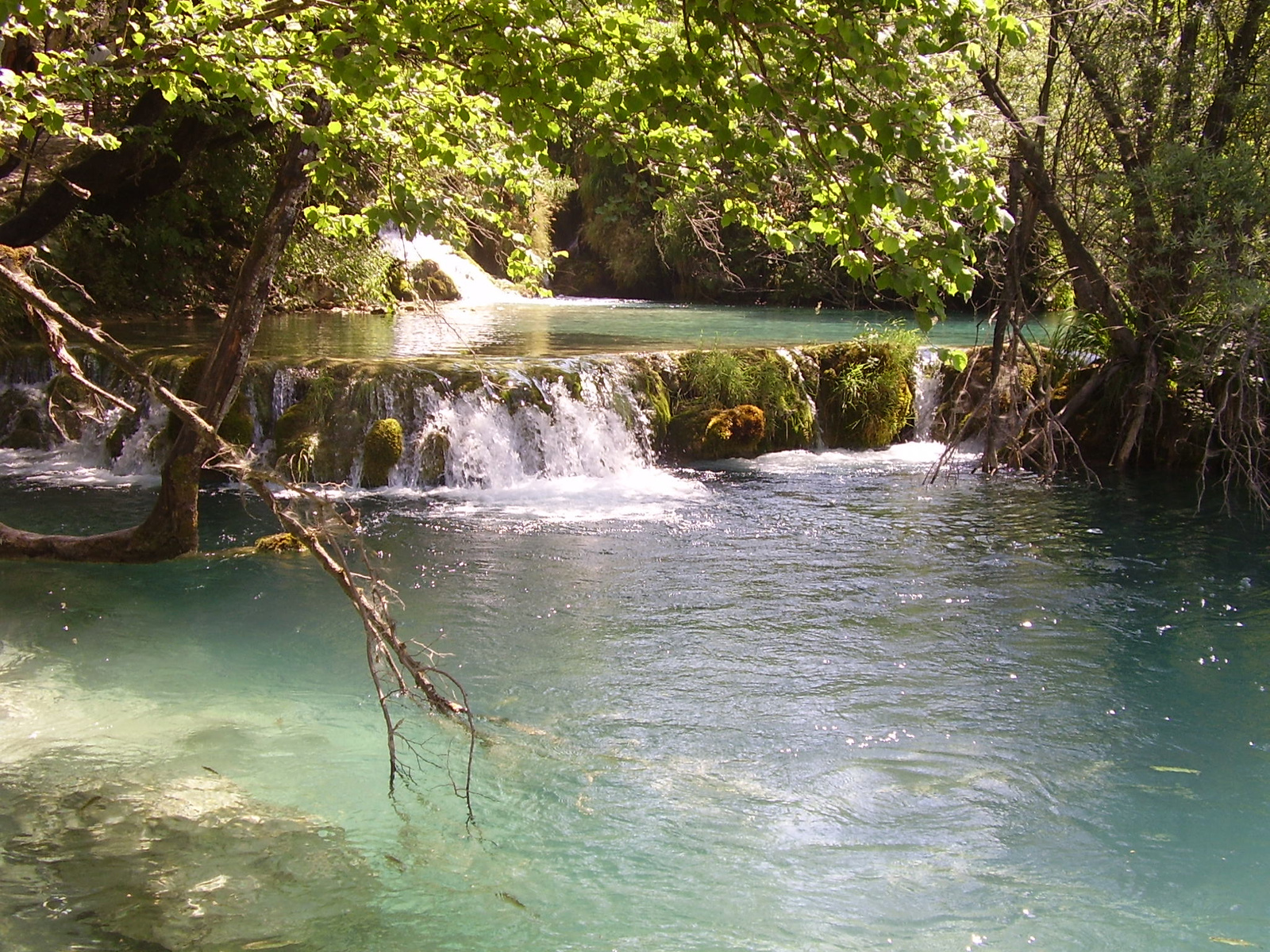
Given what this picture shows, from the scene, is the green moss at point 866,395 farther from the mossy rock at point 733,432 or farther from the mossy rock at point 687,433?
the mossy rock at point 687,433

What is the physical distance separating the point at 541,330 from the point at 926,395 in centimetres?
708

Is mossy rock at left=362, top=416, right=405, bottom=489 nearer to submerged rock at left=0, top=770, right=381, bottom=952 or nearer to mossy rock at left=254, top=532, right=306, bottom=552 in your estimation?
mossy rock at left=254, top=532, right=306, bottom=552

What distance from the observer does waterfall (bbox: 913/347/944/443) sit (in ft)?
48.0

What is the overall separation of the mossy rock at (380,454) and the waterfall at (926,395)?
7017 mm

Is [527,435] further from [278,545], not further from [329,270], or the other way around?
[329,270]

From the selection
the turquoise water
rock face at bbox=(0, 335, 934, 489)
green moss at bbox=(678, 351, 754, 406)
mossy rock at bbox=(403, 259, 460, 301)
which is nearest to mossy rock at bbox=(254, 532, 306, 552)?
rock face at bbox=(0, 335, 934, 489)

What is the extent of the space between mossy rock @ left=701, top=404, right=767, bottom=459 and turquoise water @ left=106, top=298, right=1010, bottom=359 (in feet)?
6.65

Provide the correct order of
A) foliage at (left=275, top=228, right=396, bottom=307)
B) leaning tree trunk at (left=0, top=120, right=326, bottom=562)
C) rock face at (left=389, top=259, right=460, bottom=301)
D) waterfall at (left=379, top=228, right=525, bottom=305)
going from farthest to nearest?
1. waterfall at (left=379, top=228, right=525, bottom=305)
2. rock face at (left=389, top=259, right=460, bottom=301)
3. foliage at (left=275, top=228, right=396, bottom=307)
4. leaning tree trunk at (left=0, top=120, right=326, bottom=562)

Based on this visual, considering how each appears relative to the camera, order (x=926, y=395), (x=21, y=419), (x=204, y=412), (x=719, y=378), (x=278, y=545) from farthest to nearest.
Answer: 1. (x=926, y=395)
2. (x=719, y=378)
3. (x=21, y=419)
4. (x=278, y=545)
5. (x=204, y=412)

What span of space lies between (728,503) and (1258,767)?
6105 millimetres

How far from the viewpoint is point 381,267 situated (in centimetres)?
1950

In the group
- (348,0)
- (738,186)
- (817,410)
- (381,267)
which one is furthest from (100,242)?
(738,186)

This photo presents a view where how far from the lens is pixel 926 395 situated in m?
14.8

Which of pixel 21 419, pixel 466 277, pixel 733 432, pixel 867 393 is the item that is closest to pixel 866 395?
pixel 867 393
